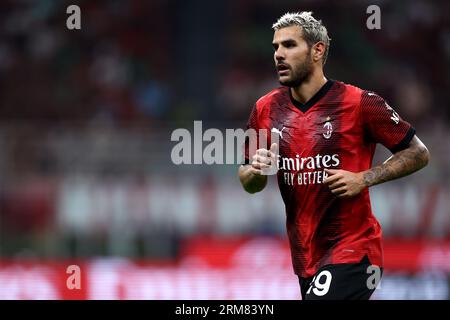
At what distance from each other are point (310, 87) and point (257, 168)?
60 cm

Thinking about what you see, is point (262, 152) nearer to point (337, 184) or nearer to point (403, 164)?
point (337, 184)

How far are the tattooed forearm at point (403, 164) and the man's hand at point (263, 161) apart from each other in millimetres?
524

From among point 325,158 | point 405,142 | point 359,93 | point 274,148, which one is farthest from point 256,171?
point 405,142

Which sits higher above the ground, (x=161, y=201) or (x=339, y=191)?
(x=161, y=201)

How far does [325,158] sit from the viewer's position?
5.85 meters

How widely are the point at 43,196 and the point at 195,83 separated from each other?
3.97 metres

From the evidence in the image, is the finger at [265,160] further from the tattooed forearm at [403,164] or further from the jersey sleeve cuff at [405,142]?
the jersey sleeve cuff at [405,142]

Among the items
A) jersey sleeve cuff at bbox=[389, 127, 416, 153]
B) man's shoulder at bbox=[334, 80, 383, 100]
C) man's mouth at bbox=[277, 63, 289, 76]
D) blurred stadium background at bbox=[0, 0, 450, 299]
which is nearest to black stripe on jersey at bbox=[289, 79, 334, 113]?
man's shoulder at bbox=[334, 80, 383, 100]

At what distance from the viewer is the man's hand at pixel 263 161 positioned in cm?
569

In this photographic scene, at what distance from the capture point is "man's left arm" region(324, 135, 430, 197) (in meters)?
5.58

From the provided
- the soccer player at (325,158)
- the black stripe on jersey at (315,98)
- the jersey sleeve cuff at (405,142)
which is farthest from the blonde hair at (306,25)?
the jersey sleeve cuff at (405,142)

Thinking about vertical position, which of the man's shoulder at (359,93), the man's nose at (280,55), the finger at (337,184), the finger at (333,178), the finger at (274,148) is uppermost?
the man's nose at (280,55)

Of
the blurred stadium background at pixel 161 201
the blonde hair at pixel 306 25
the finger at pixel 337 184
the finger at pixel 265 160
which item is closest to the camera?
the finger at pixel 337 184

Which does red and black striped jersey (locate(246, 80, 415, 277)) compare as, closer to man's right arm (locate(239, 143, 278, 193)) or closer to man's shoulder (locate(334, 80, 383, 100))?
man's shoulder (locate(334, 80, 383, 100))
